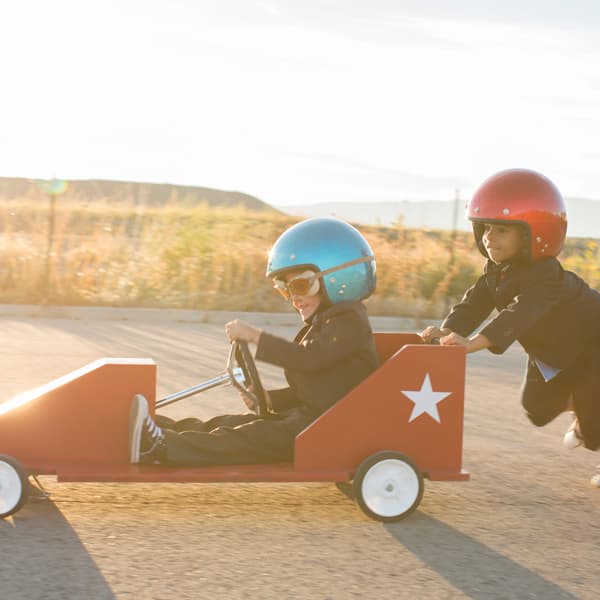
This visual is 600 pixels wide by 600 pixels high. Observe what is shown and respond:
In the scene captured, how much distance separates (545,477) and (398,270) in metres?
9.11

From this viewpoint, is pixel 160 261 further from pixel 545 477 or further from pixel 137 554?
pixel 137 554

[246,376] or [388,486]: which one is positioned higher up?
[246,376]

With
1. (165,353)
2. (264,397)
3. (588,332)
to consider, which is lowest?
(165,353)

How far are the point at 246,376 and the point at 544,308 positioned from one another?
1404 millimetres

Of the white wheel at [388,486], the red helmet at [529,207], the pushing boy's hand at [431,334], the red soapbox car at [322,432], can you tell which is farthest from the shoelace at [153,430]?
the red helmet at [529,207]

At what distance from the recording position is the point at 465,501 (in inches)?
191

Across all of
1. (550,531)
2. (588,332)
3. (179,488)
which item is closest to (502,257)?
(588,332)

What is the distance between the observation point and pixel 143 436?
Answer: 169 inches

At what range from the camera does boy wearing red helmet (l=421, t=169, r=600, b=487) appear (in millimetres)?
4793

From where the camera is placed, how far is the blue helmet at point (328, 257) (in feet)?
15.1

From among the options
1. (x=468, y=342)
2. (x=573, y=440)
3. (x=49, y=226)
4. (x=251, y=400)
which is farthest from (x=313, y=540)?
(x=49, y=226)

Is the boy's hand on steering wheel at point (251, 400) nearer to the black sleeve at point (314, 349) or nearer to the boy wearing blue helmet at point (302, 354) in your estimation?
the boy wearing blue helmet at point (302, 354)

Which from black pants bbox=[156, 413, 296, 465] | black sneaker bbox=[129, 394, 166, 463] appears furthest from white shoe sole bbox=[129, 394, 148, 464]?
black pants bbox=[156, 413, 296, 465]

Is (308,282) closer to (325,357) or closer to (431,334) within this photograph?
(325,357)
